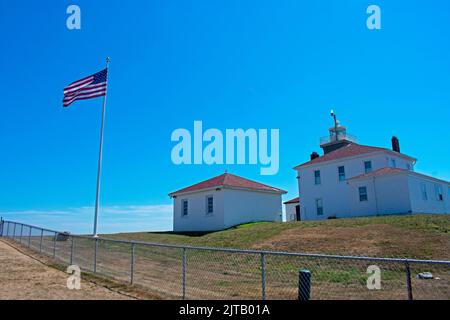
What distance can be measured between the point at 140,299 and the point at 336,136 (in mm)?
33386

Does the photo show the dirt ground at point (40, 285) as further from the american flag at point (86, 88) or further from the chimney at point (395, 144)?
the chimney at point (395, 144)

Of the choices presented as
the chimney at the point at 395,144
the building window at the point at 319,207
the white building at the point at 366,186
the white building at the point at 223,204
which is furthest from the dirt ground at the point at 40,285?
the chimney at the point at 395,144

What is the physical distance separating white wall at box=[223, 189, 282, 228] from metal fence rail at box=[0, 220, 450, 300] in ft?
34.5

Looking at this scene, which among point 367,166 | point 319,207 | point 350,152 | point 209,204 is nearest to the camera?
point 209,204

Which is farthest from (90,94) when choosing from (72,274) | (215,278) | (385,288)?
(385,288)

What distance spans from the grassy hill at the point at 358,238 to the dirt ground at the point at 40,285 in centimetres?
863

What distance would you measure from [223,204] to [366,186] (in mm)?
10735

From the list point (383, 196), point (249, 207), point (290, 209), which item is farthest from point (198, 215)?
point (290, 209)

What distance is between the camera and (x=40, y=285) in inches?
365

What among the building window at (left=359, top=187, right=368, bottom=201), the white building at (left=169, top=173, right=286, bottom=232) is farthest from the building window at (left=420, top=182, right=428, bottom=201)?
the white building at (left=169, top=173, right=286, bottom=232)

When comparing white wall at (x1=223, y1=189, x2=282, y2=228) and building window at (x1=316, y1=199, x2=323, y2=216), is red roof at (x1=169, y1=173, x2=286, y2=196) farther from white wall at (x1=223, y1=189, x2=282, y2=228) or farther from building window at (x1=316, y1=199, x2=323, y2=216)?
building window at (x1=316, y1=199, x2=323, y2=216)

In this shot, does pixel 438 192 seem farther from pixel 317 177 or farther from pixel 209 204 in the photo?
pixel 209 204

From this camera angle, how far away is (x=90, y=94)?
1994cm

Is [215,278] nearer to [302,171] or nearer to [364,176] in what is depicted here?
[364,176]
